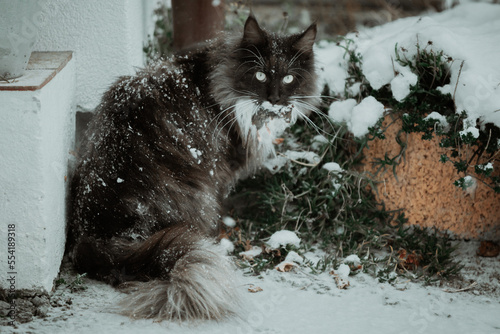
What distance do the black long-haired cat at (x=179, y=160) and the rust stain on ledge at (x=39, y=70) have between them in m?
0.33

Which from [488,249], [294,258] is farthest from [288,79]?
[488,249]

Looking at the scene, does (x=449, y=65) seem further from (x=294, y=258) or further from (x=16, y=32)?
(x=16, y=32)

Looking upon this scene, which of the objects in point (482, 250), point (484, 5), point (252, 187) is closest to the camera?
point (482, 250)

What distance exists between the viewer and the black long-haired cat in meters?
2.31

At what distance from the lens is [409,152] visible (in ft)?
10.2

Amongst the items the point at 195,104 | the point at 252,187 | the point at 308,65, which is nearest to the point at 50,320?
the point at 195,104

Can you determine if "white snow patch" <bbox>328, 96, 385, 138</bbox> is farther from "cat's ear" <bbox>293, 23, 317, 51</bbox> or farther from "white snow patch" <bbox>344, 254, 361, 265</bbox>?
"white snow patch" <bbox>344, 254, 361, 265</bbox>

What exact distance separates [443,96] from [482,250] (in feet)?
3.32

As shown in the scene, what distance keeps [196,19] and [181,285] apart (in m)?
2.26

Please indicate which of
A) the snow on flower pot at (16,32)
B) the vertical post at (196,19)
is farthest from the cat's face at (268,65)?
the snow on flower pot at (16,32)

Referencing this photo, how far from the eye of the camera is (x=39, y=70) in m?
2.42

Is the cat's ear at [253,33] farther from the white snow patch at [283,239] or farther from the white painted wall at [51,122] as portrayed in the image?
the white snow patch at [283,239]

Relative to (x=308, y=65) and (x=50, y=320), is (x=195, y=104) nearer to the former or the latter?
(x=308, y=65)

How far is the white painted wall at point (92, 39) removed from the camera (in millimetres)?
3006
